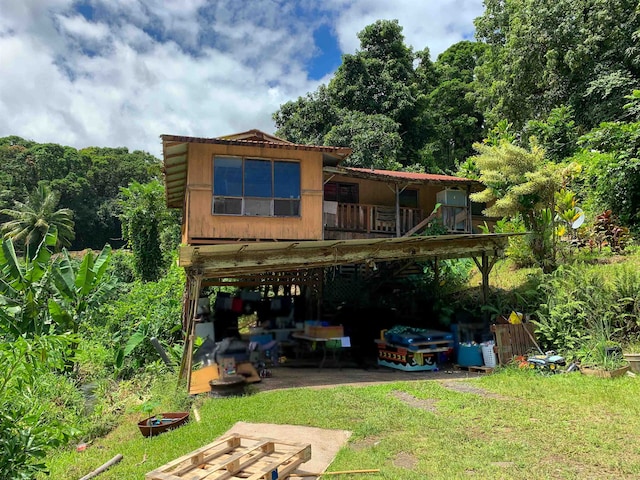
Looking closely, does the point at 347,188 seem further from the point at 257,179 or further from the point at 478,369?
the point at 478,369

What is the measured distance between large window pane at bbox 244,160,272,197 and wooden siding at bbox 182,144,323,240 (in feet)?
0.74

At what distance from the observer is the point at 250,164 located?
12844 millimetres

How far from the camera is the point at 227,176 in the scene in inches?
497

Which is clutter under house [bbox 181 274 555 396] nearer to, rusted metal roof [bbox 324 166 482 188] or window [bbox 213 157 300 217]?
window [bbox 213 157 300 217]

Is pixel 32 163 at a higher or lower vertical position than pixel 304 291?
higher

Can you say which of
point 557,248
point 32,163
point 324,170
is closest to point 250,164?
point 324,170

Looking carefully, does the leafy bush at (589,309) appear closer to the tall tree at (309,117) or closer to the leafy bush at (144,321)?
the leafy bush at (144,321)

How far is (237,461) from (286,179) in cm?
905

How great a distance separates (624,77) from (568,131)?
9.71 feet

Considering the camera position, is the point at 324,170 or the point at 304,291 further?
the point at 304,291

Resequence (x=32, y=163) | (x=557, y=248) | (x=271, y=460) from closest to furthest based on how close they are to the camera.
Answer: (x=271, y=460)
(x=557, y=248)
(x=32, y=163)

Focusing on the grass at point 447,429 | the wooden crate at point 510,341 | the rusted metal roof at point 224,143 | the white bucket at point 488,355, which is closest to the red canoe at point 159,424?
the grass at point 447,429

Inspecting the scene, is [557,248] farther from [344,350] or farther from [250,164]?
[250,164]

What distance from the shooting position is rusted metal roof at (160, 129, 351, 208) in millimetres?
12148
